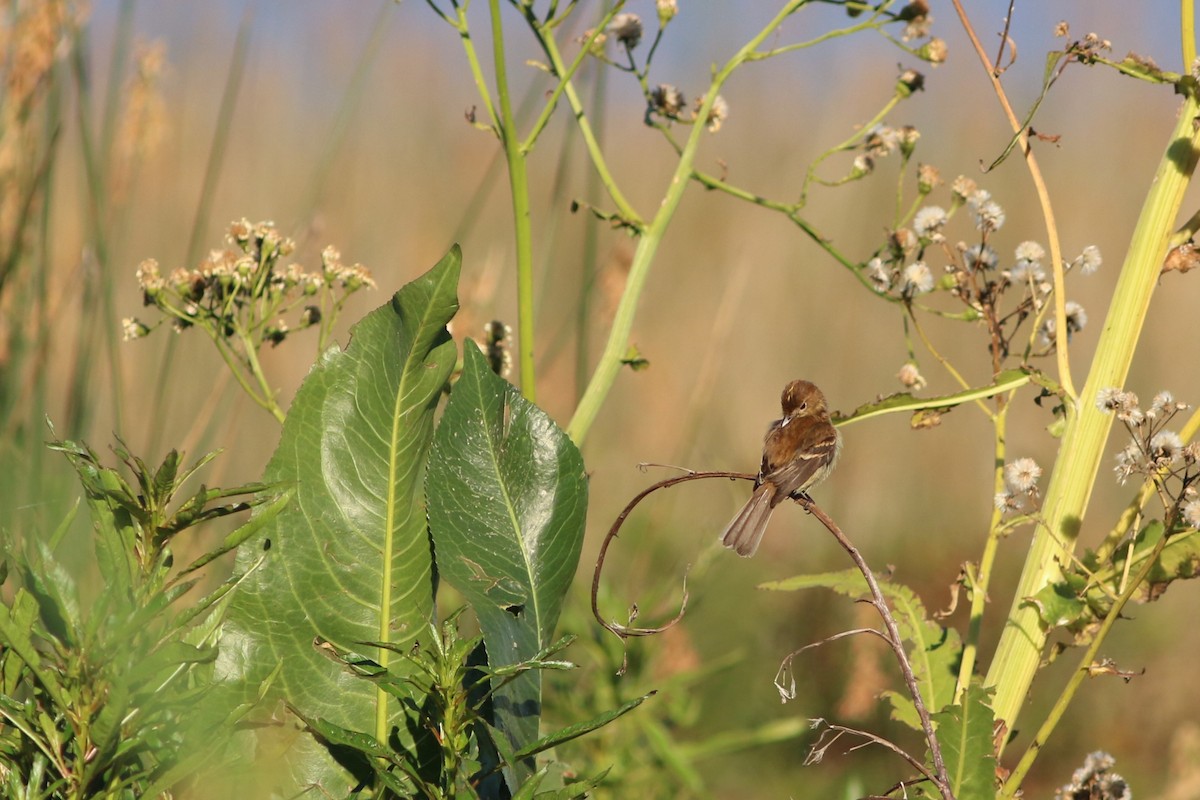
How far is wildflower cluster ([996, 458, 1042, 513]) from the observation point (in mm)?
1440

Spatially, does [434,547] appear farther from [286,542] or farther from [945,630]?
[945,630]

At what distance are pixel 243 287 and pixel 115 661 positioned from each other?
114cm

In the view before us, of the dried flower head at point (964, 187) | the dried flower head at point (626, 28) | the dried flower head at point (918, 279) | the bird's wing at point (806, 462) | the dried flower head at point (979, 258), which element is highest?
the dried flower head at point (626, 28)

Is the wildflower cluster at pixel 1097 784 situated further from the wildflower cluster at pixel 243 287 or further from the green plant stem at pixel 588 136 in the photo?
the wildflower cluster at pixel 243 287

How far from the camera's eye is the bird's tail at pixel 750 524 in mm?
1958

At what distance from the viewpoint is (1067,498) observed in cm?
136

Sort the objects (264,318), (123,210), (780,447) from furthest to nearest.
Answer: (123,210), (780,447), (264,318)

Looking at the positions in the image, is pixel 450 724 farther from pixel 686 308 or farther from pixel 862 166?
pixel 686 308

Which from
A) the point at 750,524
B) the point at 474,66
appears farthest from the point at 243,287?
the point at 750,524

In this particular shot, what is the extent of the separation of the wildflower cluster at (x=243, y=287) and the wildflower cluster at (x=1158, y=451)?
121 cm

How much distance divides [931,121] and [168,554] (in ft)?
26.0

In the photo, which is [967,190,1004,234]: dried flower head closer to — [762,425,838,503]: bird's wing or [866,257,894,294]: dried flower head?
[866,257,894,294]: dried flower head

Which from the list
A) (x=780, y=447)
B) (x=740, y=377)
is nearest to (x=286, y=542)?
(x=780, y=447)

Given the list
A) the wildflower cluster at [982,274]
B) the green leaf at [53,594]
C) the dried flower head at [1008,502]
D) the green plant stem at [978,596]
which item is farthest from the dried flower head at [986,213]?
the green leaf at [53,594]
